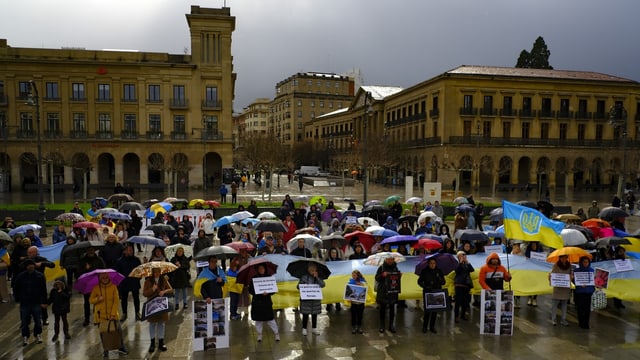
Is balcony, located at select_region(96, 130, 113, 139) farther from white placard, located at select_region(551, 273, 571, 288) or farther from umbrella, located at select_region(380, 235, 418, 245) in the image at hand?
white placard, located at select_region(551, 273, 571, 288)

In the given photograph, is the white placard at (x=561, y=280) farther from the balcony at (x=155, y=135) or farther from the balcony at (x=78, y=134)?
the balcony at (x=78, y=134)

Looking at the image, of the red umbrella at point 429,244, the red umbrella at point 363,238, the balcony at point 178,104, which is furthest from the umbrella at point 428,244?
the balcony at point 178,104

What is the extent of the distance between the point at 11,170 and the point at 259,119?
111824mm

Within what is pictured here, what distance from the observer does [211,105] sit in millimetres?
53938

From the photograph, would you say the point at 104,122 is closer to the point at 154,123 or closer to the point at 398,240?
the point at 154,123

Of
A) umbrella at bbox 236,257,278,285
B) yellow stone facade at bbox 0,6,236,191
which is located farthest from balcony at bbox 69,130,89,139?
umbrella at bbox 236,257,278,285

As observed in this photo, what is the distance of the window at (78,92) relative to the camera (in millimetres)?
52344

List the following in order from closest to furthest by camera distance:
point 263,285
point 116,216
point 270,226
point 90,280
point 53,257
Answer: point 90,280, point 263,285, point 53,257, point 270,226, point 116,216

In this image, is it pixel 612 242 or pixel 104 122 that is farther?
pixel 104 122

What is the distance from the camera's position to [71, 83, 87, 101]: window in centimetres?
5234

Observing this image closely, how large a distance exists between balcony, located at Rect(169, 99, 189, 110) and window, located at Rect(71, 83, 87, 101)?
10004 mm

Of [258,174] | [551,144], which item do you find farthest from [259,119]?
[551,144]

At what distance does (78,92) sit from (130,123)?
267 inches

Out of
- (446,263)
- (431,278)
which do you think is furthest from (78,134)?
(431,278)
